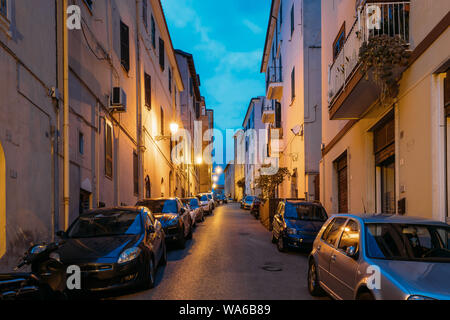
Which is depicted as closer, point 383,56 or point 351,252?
point 351,252

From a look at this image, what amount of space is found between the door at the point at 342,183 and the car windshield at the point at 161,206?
20.5 ft

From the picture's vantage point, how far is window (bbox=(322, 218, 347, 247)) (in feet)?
19.7

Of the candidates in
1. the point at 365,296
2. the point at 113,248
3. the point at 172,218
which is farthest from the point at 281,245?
the point at 365,296

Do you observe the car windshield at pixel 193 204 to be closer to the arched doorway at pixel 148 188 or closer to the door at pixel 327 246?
the arched doorway at pixel 148 188

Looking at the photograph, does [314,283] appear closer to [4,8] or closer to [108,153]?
[4,8]

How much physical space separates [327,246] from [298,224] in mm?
Answer: 5626

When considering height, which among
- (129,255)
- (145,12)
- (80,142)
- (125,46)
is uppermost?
(145,12)

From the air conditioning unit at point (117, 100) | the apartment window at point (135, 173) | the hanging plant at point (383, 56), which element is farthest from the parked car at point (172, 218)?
the hanging plant at point (383, 56)

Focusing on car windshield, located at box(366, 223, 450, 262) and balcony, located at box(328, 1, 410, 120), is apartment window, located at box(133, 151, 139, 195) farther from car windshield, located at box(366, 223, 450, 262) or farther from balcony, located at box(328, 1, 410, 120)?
car windshield, located at box(366, 223, 450, 262)

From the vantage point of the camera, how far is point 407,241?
5.08 meters

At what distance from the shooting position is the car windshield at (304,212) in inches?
493

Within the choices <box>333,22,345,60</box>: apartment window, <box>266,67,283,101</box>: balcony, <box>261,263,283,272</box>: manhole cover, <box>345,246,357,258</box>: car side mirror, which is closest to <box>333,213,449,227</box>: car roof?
<box>345,246,357,258</box>: car side mirror

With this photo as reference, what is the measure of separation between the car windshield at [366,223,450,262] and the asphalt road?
202 centimetres

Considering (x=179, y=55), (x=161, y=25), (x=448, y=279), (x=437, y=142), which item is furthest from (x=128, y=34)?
(x=179, y=55)
